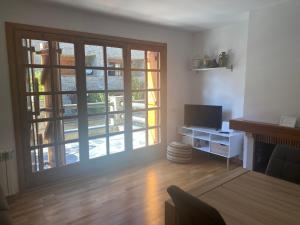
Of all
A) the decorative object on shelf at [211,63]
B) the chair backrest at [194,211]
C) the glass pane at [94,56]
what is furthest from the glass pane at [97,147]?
the chair backrest at [194,211]

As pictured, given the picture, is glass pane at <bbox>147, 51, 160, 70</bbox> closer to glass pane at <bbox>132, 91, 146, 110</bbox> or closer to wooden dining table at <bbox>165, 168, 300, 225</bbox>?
glass pane at <bbox>132, 91, 146, 110</bbox>

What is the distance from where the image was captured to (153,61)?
4164 mm

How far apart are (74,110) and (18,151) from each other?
0.89m

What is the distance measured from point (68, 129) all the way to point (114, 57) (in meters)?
1.34

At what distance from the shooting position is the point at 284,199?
1.31 m

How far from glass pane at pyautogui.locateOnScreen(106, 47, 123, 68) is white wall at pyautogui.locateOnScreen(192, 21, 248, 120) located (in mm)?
1685

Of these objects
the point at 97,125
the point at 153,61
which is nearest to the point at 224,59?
the point at 153,61

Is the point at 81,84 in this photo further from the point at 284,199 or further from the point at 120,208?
the point at 284,199

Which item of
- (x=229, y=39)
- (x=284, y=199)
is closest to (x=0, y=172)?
(x=284, y=199)

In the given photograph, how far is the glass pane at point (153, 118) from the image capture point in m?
4.22

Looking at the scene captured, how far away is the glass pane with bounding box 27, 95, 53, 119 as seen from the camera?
2.95 metres

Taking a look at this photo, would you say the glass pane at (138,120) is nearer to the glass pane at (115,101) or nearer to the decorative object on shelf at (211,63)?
the glass pane at (115,101)

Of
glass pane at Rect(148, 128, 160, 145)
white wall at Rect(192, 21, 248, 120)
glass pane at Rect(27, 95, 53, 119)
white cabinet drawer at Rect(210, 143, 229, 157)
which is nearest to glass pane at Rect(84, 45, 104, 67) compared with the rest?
glass pane at Rect(27, 95, 53, 119)

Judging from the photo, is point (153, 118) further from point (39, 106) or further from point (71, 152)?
point (39, 106)
